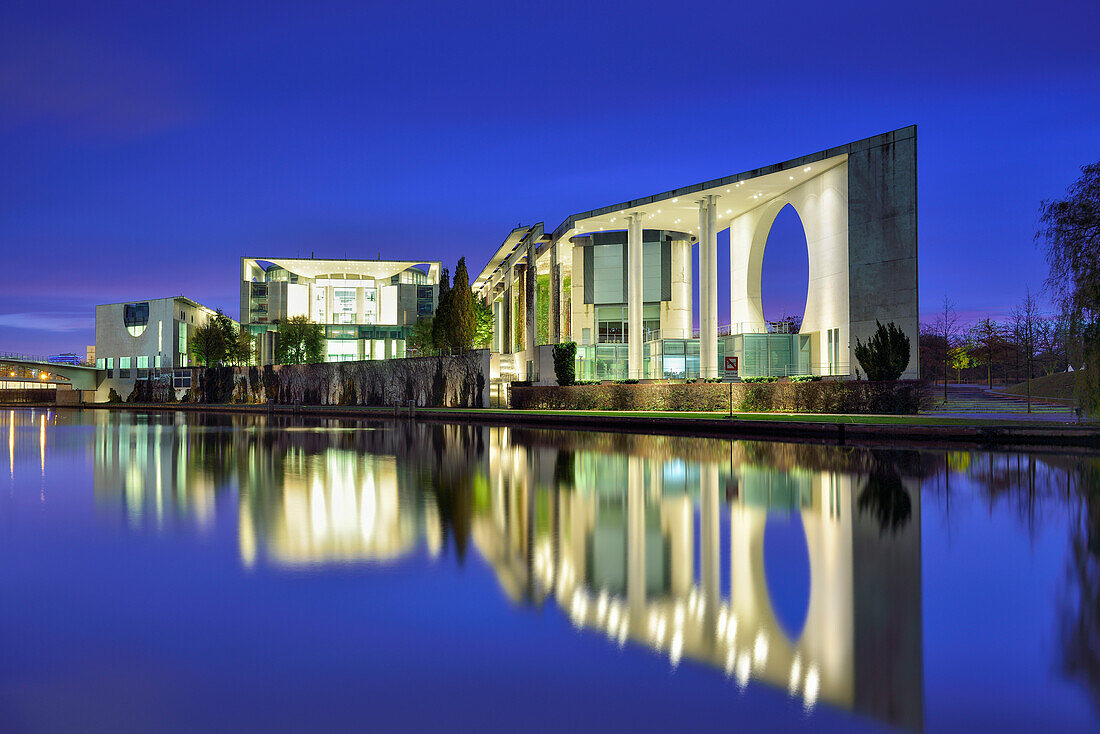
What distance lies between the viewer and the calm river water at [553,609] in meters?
3.89

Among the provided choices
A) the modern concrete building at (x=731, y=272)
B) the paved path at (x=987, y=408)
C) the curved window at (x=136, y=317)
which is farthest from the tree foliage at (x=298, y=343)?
the paved path at (x=987, y=408)

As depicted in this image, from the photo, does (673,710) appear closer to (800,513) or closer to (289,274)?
(800,513)

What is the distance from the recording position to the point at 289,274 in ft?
302

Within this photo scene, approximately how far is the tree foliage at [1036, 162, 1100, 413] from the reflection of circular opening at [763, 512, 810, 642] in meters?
12.7

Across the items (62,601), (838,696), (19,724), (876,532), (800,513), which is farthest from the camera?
(800,513)

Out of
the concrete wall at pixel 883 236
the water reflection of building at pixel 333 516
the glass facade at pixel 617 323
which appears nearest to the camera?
the water reflection of building at pixel 333 516

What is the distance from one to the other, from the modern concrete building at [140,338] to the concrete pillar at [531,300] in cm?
5110

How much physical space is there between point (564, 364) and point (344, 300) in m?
57.5

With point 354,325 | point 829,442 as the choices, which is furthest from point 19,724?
point 354,325

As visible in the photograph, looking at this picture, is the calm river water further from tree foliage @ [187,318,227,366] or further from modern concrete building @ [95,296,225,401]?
modern concrete building @ [95,296,225,401]

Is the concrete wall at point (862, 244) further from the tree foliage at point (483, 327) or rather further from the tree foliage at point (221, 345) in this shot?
the tree foliage at point (221, 345)

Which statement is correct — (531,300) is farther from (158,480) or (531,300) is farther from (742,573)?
(742,573)

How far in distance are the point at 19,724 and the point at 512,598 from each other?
3.03m

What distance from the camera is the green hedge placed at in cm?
2716
